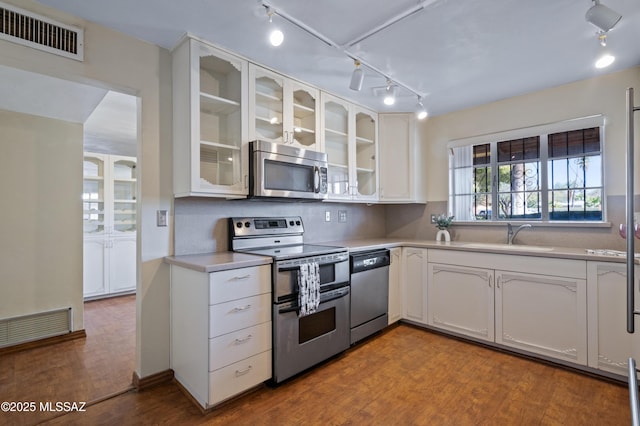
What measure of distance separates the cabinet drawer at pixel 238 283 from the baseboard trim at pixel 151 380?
2.86 ft

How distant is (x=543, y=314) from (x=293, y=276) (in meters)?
2.03

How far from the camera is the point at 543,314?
251 centimetres

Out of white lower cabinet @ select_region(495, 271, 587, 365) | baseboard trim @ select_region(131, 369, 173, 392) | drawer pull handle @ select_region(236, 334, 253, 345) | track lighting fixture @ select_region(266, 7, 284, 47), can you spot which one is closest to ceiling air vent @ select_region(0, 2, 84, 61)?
track lighting fixture @ select_region(266, 7, 284, 47)

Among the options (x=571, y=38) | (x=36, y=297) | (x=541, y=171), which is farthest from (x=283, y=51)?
(x=36, y=297)

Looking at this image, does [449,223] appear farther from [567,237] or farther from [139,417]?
[139,417]

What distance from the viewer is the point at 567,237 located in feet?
9.55

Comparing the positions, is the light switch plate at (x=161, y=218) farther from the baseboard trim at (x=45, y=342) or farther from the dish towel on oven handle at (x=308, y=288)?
the baseboard trim at (x=45, y=342)

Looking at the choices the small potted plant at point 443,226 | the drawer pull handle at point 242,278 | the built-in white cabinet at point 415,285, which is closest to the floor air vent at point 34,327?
the drawer pull handle at point 242,278

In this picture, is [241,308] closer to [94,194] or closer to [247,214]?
[247,214]

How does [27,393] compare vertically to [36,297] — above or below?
below

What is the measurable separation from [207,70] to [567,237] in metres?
3.44

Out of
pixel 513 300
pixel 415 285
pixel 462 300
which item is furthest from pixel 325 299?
pixel 513 300

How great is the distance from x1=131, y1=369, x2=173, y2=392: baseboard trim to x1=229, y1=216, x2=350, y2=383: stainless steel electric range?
0.80 meters

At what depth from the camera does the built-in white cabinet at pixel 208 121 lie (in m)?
2.17
